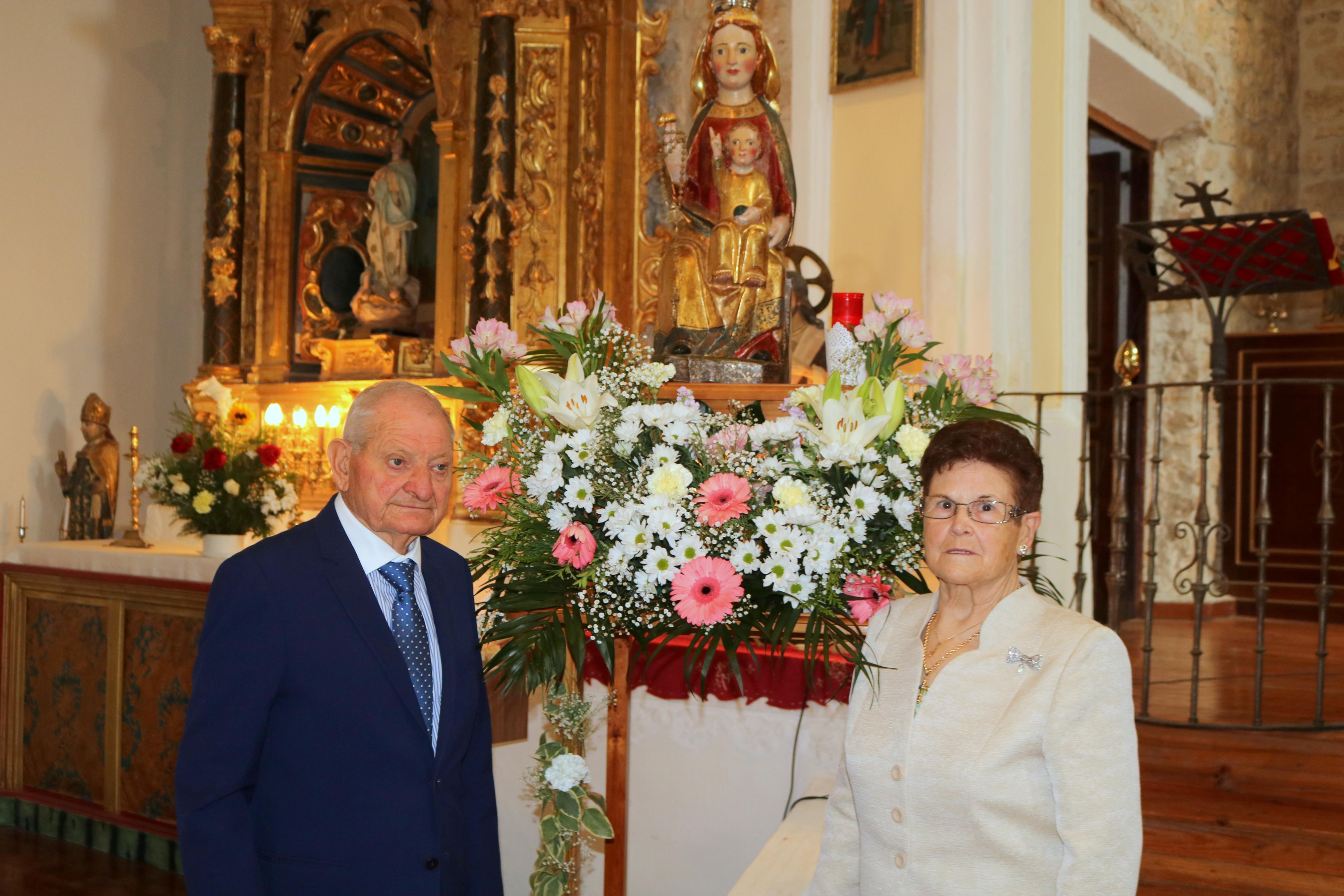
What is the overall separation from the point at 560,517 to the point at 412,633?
0.31m

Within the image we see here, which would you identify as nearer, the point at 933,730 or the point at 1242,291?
the point at 933,730

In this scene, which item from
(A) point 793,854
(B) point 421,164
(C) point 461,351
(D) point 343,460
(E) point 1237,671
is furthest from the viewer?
(B) point 421,164

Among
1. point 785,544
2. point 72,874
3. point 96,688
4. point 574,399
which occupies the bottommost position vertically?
point 72,874

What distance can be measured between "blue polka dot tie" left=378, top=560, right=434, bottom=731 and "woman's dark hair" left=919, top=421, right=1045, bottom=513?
34.3 inches

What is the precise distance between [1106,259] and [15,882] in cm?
684

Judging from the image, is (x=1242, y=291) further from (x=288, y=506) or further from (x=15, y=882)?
(x=15, y=882)

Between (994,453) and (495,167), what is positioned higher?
(495,167)

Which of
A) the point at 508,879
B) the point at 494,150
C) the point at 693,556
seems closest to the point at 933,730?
the point at 693,556

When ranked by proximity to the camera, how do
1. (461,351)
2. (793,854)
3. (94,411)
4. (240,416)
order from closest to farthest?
(461,351)
(793,854)
(240,416)
(94,411)

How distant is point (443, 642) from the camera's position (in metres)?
2.10

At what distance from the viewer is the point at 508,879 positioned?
3762 mm

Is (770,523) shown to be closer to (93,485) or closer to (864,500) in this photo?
(864,500)

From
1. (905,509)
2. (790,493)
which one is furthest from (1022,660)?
(790,493)

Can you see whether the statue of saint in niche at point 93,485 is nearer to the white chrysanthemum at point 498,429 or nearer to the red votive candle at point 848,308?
the red votive candle at point 848,308
